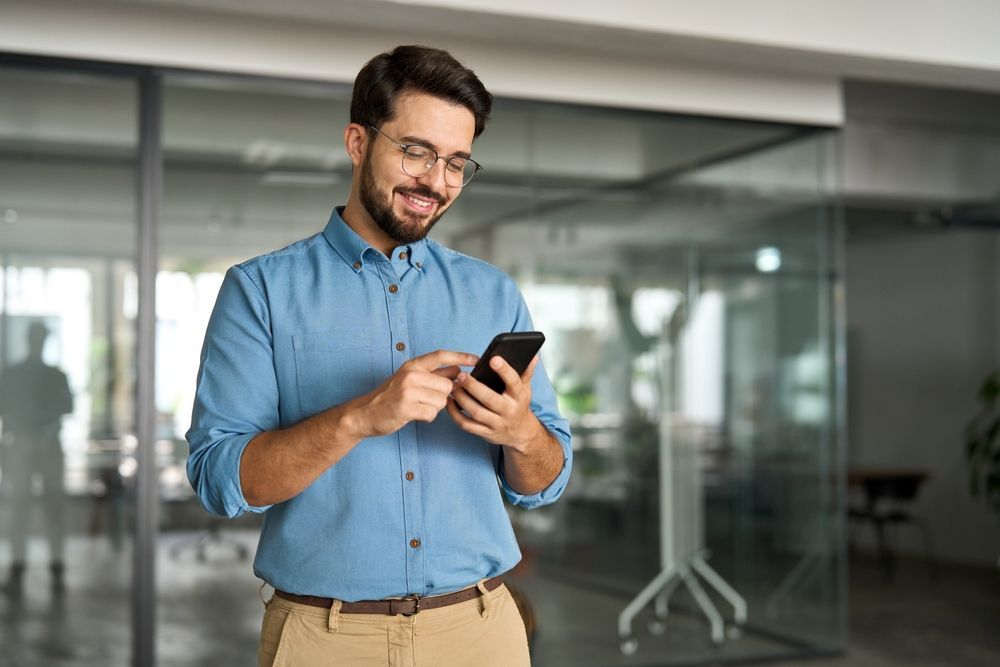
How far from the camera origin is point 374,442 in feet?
5.20

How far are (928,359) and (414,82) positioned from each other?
27.2ft

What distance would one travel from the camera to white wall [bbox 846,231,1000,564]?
339 inches

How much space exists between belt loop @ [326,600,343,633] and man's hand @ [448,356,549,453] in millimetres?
321

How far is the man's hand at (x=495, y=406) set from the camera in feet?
4.61

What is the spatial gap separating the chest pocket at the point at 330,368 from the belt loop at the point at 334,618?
0.26 m

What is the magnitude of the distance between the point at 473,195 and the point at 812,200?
67.7 inches

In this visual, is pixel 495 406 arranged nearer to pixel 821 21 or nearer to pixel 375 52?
pixel 375 52

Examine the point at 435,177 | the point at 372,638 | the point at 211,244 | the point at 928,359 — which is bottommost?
the point at 372,638

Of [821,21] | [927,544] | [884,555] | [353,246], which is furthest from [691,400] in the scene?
[927,544]

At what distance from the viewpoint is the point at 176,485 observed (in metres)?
4.18

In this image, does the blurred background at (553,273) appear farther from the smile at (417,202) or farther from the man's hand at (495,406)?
the man's hand at (495,406)

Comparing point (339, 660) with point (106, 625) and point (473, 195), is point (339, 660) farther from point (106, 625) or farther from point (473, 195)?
point (473, 195)

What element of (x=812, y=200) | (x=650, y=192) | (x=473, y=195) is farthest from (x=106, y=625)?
(x=812, y=200)

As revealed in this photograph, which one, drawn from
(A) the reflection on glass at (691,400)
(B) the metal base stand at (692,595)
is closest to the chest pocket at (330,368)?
(A) the reflection on glass at (691,400)
